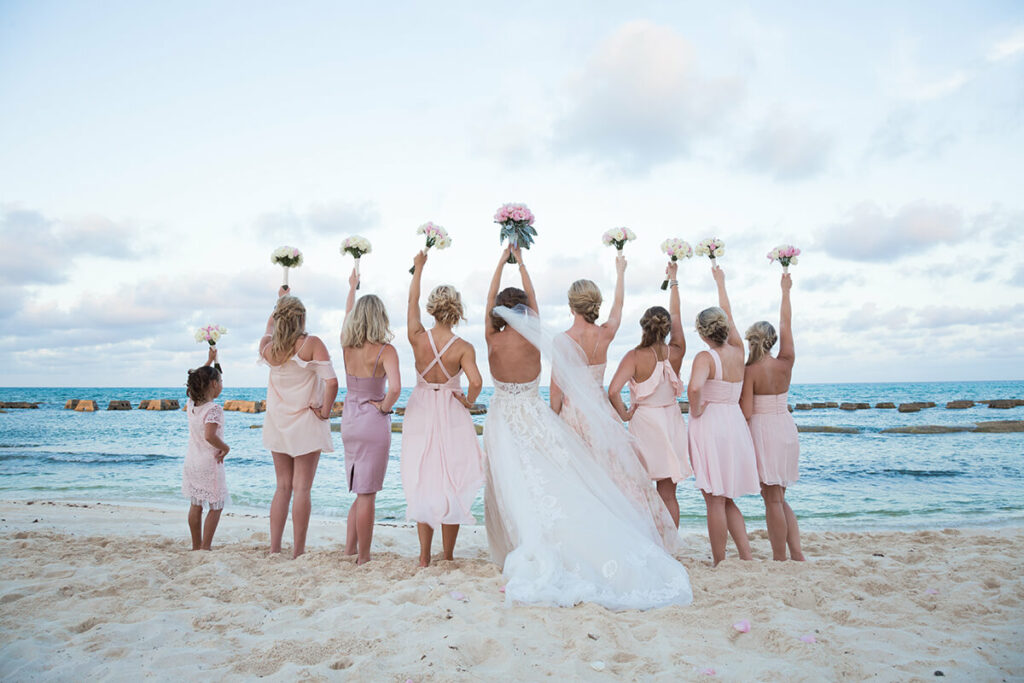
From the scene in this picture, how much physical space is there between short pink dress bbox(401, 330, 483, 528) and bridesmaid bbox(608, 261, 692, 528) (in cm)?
135

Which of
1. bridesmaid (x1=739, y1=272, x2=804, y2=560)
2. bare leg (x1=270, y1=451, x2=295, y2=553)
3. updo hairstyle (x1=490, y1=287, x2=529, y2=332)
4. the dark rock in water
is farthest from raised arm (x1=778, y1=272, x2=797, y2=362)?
the dark rock in water

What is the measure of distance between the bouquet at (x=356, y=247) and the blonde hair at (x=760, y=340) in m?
3.72

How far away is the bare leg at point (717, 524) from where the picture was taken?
198 inches

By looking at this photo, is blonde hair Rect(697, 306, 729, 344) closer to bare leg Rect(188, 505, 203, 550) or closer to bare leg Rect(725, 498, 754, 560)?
bare leg Rect(725, 498, 754, 560)

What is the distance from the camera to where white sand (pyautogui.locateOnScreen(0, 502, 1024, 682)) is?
2850 mm

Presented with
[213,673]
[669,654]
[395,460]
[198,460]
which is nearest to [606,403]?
[669,654]

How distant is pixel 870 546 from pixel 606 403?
3916 millimetres

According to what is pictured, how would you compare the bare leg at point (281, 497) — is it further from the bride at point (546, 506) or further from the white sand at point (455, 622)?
the bride at point (546, 506)

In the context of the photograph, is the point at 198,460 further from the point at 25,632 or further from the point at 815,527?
the point at 815,527

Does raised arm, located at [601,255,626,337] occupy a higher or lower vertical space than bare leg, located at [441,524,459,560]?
higher

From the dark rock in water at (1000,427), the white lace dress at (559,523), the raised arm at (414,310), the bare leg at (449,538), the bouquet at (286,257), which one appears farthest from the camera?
the dark rock in water at (1000,427)

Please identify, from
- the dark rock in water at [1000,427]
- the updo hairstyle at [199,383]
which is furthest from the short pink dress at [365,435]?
the dark rock in water at [1000,427]

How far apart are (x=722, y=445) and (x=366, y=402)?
10.3 ft

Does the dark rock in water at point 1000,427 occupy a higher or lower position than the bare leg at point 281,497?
lower
